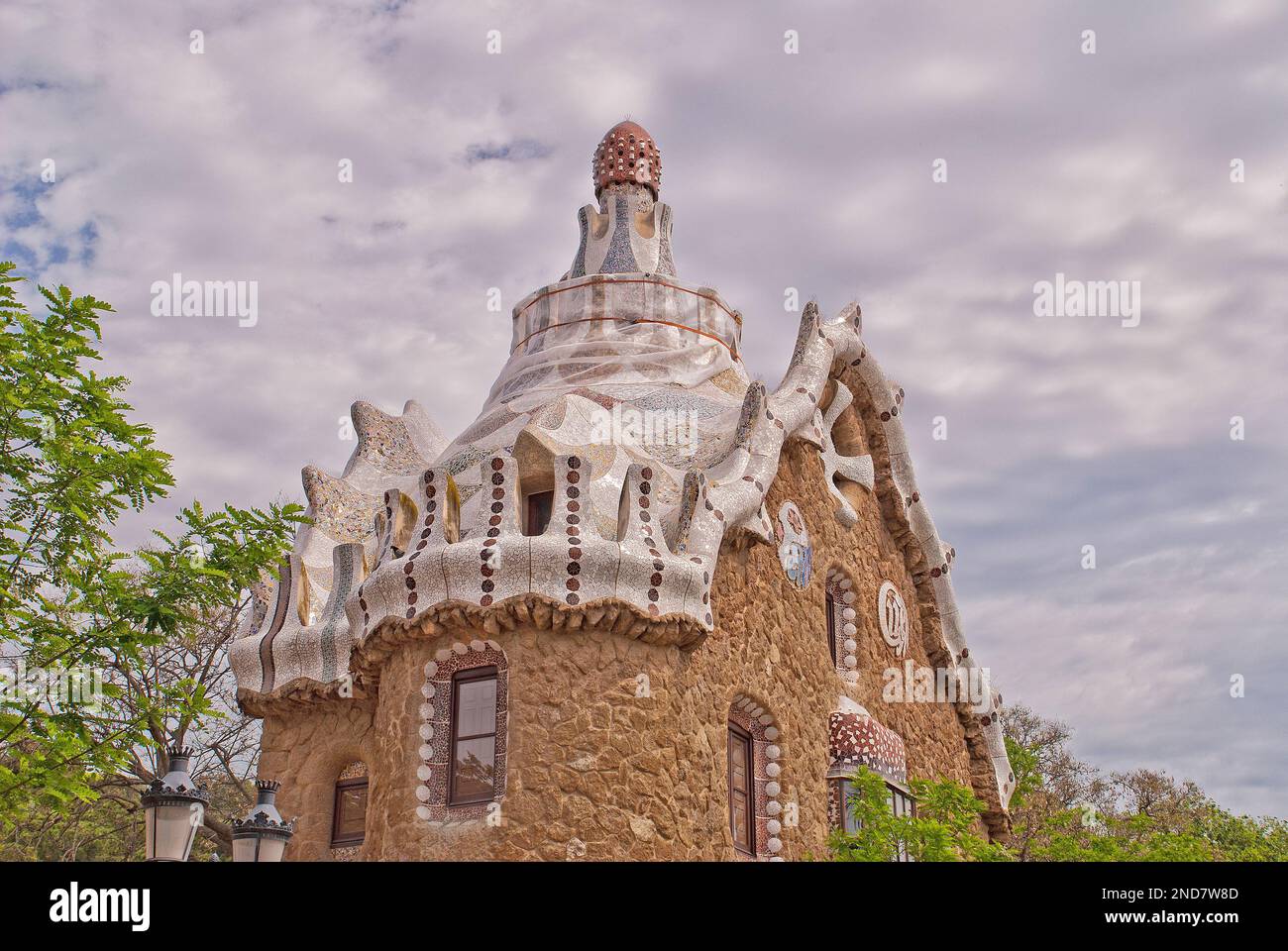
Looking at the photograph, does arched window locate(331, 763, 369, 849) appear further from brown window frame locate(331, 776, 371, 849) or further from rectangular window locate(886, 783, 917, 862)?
rectangular window locate(886, 783, 917, 862)

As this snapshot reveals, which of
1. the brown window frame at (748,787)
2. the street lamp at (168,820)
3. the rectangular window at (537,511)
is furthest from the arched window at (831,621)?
the street lamp at (168,820)

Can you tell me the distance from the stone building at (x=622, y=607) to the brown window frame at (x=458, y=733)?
0.02 m

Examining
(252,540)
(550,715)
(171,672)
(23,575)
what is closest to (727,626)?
(550,715)

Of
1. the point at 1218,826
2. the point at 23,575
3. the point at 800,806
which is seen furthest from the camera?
the point at 1218,826

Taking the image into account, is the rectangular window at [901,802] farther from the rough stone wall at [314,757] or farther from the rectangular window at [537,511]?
the rough stone wall at [314,757]

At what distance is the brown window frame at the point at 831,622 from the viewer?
1291cm

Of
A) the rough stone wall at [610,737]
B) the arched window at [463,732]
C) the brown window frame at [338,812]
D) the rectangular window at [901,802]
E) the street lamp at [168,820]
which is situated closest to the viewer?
the street lamp at [168,820]

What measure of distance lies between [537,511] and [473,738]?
2076 mm

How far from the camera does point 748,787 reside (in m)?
10.5

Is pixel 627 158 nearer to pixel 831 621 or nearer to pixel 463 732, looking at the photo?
pixel 831 621

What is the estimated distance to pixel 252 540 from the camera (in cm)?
908
